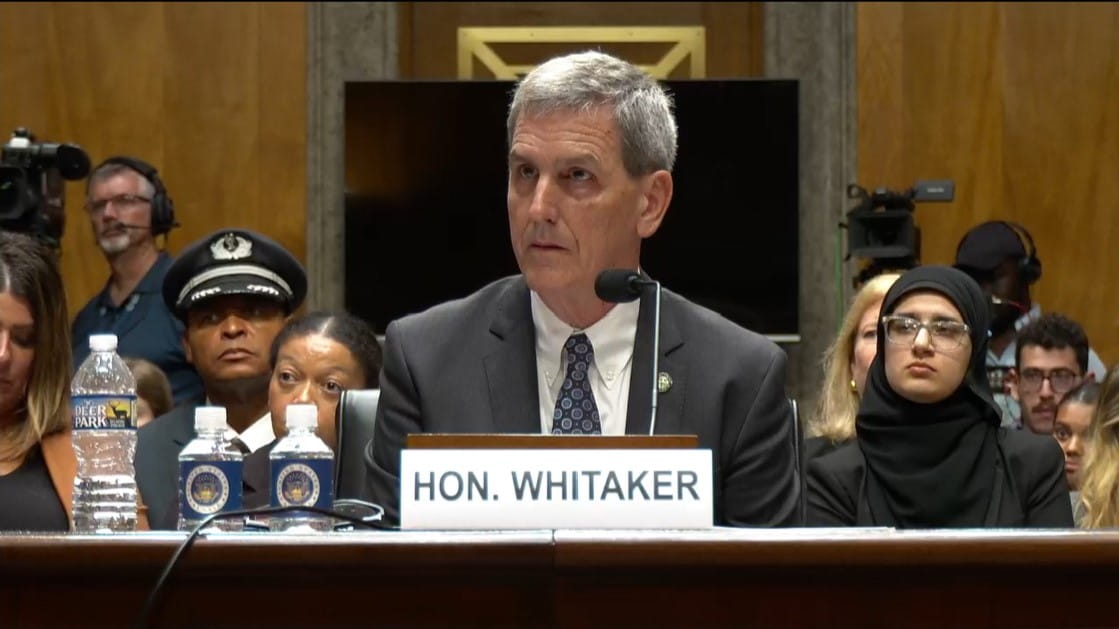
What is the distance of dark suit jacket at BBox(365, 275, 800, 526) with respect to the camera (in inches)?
106

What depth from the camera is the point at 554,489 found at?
1.98 meters

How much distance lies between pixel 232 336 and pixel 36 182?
46.3 inches

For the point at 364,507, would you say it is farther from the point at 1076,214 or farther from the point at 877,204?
the point at 1076,214

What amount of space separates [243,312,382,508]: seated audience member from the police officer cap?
325mm

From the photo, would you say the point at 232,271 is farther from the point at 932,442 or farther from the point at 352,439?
the point at 932,442

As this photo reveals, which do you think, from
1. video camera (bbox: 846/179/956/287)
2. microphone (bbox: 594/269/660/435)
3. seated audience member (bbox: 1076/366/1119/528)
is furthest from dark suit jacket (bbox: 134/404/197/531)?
video camera (bbox: 846/179/956/287)

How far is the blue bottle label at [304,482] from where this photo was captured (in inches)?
96.1

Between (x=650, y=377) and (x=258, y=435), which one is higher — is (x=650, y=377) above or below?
above

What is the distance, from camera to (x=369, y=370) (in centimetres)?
401

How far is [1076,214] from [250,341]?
140 inches

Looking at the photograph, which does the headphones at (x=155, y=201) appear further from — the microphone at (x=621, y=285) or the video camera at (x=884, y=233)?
the microphone at (x=621, y=285)

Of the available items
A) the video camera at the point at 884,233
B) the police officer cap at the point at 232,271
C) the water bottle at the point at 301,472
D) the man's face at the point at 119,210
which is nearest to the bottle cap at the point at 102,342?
the water bottle at the point at 301,472

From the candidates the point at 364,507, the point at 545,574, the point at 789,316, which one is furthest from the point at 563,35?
the point at 545,574

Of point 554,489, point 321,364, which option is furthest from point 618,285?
point 321,364
